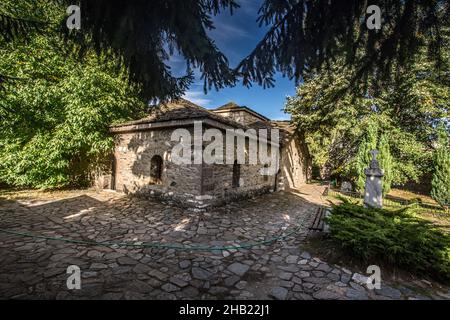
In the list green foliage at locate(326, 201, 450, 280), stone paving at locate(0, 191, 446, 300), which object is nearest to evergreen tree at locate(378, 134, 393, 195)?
stone paving at locate(0, 191, 446, 300)

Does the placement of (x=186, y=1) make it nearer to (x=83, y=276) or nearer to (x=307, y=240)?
(x=83, y=276)

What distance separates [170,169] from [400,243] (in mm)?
6690

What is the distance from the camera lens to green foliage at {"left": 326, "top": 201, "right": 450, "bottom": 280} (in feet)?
12.7

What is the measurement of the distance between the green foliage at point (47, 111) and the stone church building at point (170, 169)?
1349 mm

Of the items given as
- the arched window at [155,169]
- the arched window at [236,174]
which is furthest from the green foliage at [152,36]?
the arched window at [236,174]

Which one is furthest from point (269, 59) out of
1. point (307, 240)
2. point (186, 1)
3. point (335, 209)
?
point (307, 240)

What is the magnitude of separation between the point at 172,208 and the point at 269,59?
6.06 m

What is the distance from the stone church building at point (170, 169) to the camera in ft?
24.3

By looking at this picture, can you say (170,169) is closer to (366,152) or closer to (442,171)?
(366,152)

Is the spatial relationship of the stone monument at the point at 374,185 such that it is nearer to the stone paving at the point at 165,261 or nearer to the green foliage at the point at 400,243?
the stone paving at the point at 165,261

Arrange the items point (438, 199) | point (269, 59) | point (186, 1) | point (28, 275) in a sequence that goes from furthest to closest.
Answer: point (438, 199)
point (28, 275)
point (269, 59)
point (186, 1)

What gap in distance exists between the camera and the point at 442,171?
12.2 m
